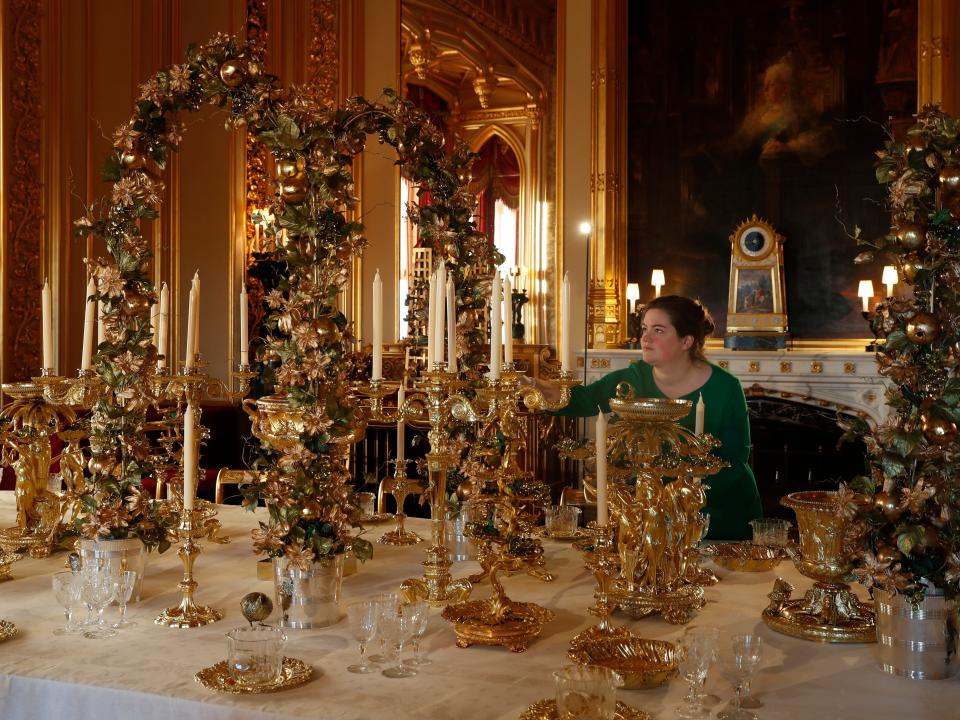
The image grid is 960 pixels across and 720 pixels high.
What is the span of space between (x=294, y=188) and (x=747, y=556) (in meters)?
1.58

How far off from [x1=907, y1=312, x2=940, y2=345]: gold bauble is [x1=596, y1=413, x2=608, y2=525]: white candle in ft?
2.07

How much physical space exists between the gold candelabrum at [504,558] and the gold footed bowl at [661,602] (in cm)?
19

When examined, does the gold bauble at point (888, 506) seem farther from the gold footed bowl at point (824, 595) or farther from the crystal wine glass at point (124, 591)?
the crystal wine glass at point (124, 591)

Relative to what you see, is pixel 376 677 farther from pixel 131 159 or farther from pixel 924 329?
pixel 131 159

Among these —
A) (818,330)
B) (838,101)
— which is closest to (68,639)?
(818,330)

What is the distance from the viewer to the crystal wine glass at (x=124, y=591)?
7.38 ft

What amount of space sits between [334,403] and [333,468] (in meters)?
0.15

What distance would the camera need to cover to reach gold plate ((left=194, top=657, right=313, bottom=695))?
72.6 inches

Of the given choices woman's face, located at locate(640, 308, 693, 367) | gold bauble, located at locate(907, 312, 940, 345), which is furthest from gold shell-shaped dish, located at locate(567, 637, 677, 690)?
woman's face, located at locate(640, 308, 693, 367)

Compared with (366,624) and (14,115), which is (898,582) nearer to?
(366,624)

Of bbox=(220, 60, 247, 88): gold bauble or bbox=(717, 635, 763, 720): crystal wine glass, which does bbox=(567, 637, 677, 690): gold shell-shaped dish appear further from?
bbox=(220, 60, 247, 88): gold bauble

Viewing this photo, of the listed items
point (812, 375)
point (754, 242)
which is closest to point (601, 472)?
point (812, 375)

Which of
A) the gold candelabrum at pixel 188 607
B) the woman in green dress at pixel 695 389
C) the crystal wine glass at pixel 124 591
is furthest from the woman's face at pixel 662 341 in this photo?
the crystal wine glass at pixel 124 591

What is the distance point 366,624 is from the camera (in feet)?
6.43
